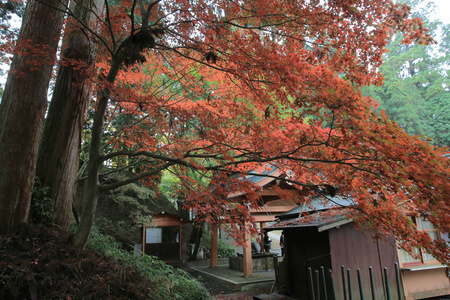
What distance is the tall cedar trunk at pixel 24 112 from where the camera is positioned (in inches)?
171

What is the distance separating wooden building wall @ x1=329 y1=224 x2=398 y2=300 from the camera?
792cm

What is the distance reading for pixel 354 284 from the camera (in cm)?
789

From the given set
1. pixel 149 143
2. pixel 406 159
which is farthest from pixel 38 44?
pixel 406 159

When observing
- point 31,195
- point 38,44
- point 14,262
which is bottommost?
point 14,262

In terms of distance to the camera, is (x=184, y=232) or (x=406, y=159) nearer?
(x=406, y=159)

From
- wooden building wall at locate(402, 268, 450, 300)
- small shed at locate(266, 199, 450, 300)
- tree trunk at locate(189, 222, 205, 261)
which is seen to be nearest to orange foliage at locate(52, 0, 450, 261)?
small shed at locate(266, 199, 450, 300)

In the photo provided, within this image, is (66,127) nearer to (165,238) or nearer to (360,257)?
(360,257)

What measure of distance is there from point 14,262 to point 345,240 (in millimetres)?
A: 7886

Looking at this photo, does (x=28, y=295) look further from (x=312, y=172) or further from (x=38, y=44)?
(x=312, y=172)

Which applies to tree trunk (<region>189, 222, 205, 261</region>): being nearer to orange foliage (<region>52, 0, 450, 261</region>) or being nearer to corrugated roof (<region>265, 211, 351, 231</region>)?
corrugated roof (<region>265, 211, 351, 231</region>)

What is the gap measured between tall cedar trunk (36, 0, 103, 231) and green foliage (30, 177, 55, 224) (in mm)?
126

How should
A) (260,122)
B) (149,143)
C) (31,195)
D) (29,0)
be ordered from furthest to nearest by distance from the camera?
(149,143)
(260,122)
(29,0)
(31,195)

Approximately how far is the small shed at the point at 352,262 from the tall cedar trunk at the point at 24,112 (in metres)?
6.70

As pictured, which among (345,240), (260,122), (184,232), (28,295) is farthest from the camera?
(184,232)
